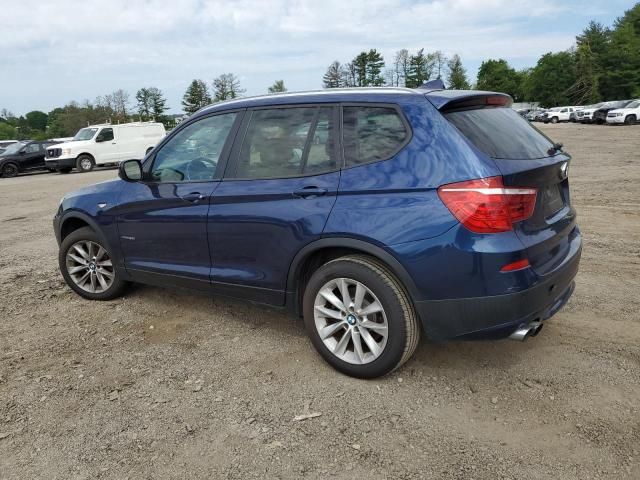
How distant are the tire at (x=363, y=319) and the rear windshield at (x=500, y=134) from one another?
0.90m

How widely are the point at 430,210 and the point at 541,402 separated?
127 cm

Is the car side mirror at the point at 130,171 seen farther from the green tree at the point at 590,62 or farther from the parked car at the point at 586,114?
the green tree at the point at 590,62

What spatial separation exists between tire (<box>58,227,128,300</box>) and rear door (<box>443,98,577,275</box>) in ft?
10.8

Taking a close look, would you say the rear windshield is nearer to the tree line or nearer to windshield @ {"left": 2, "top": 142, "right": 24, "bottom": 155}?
windshield @ {"left": 2, "top": 142, "right": 24, "bottom": 155}

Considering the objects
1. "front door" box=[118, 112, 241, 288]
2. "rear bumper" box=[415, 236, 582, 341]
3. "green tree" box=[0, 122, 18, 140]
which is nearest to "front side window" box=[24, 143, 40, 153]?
"front door" box=[118, 112, 241, 288]

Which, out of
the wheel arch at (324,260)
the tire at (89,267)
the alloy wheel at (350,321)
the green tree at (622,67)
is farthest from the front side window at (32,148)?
the green tree at (622,67)

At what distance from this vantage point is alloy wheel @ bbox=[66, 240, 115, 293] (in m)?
4.88

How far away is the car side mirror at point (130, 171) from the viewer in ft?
14.4

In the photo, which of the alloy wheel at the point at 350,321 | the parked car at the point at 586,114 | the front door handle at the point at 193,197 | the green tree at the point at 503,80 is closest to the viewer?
the alloy wheel at the point at 350,321

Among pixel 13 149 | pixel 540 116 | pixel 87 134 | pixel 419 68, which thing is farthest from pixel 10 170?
pixel 419 68

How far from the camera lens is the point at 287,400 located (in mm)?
3188

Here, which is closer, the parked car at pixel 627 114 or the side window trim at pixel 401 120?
the side window trim at pixel 401 120

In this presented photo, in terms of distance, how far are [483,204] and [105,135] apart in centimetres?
2251

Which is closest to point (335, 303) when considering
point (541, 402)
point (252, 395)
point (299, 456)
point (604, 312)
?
point (252, 395)
